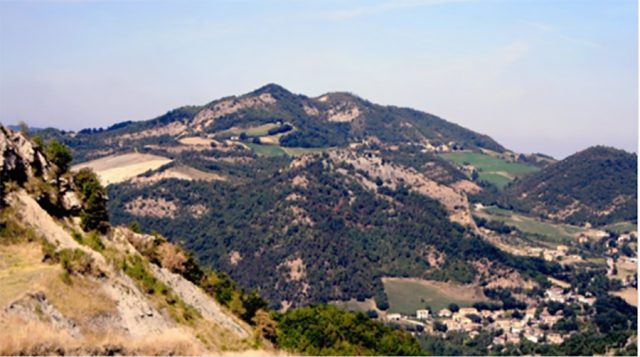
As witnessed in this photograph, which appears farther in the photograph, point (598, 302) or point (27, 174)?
point (598, 302)

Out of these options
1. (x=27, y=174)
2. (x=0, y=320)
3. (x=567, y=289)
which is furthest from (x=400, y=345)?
(x=567, y=289)

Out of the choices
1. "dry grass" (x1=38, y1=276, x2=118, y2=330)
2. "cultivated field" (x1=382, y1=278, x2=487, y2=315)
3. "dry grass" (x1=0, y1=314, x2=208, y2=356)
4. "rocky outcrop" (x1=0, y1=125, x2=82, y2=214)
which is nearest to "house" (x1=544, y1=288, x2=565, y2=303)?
"cultivated field" (x1=382, y1=278, x2=487, y2=315)

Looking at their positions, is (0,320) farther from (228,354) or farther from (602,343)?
(602,343)

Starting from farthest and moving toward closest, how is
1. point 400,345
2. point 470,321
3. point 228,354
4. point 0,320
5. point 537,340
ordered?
point 470,321
point 537,340
point 400,345
point 228,354
point 0,320

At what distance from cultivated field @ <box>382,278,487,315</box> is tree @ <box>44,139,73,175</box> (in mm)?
118371

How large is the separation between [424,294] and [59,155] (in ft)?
449

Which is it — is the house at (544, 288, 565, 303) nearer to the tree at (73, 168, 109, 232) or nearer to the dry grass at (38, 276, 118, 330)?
the tree at (73, 168, 109, 232)

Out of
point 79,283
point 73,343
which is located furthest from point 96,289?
point 73,343

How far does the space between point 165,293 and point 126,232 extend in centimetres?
788

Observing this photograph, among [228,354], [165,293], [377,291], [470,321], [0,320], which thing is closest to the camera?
[0,320]

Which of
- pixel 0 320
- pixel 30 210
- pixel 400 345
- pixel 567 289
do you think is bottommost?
pixel 567 289

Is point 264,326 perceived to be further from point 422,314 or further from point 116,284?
point 422,314

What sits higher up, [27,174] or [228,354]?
[27,174]

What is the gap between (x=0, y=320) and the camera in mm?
31516
